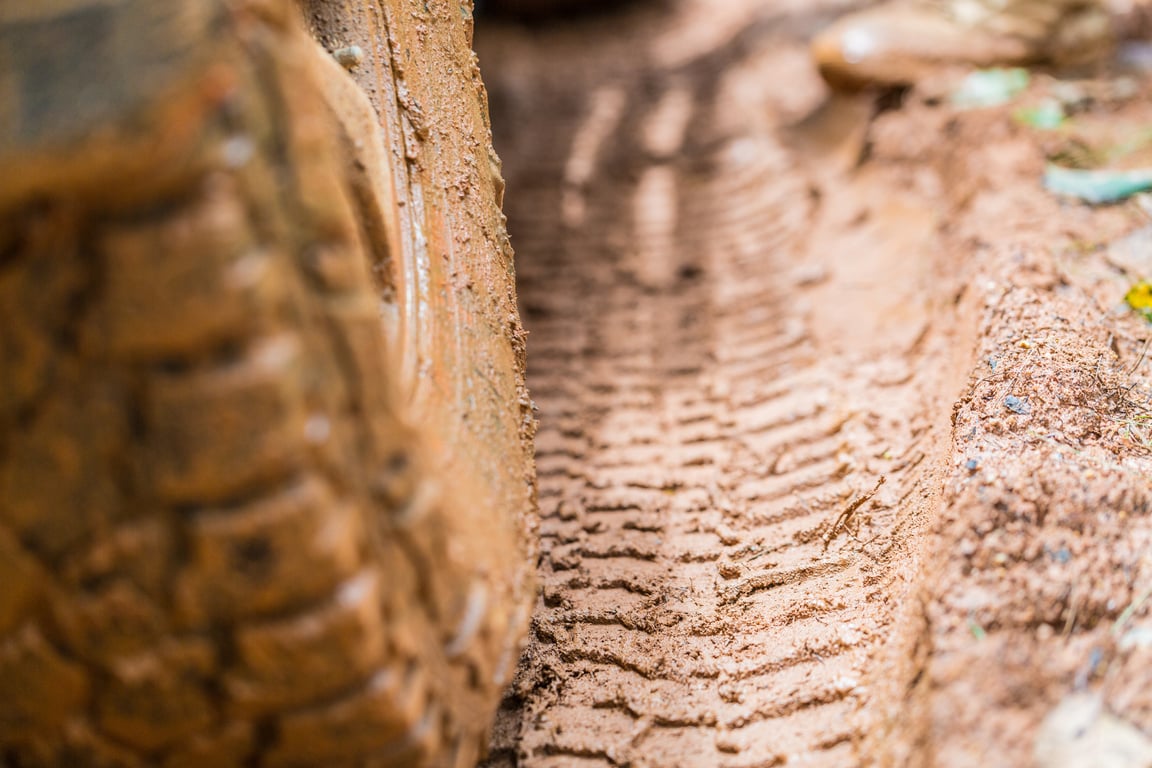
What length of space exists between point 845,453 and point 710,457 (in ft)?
0.99

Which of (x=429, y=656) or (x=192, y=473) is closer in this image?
(x=192, y=473)

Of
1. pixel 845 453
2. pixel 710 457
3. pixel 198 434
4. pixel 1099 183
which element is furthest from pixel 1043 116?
pixel 198 434

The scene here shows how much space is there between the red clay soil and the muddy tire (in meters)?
0.54

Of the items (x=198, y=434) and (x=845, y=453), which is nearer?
(x=198, y=434)

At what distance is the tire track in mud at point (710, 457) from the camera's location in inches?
54.9

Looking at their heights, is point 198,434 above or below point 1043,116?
above

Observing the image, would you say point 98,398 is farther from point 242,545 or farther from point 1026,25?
point 1026,25

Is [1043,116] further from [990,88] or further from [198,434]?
[198,434]

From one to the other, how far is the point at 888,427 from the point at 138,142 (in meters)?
1.57

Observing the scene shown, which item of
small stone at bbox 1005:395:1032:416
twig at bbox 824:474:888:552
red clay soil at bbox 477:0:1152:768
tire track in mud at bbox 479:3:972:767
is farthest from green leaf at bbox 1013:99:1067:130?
twig at bbox 824:474:888:552

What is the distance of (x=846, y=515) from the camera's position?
168 centimetres

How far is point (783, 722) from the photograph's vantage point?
4.41 feet

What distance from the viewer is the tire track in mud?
139 cm

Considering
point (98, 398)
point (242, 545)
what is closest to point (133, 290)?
point (98, 398)
